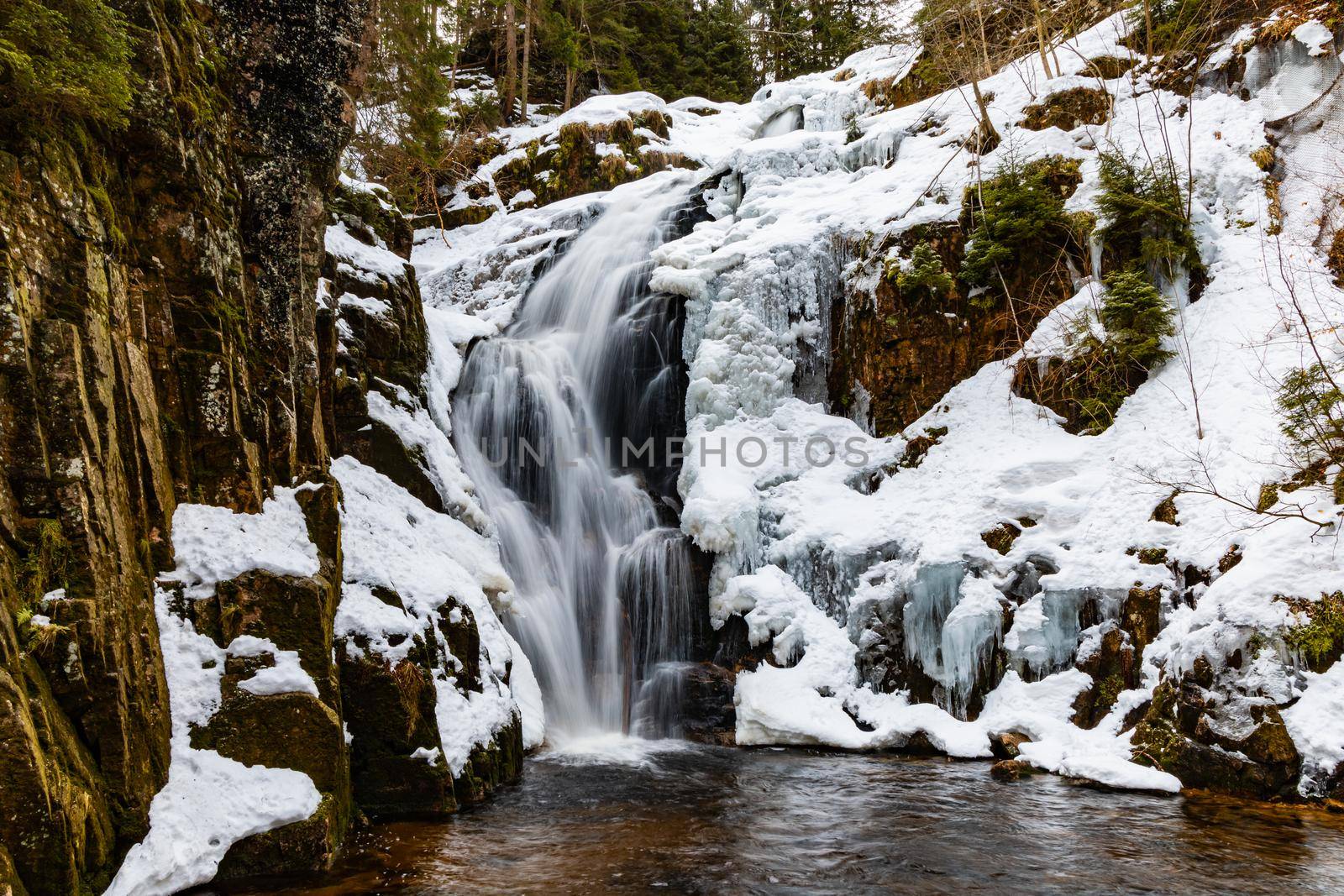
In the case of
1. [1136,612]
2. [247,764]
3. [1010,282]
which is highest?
[1010,282]

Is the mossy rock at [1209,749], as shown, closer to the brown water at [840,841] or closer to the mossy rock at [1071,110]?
the brown water at [840,841]

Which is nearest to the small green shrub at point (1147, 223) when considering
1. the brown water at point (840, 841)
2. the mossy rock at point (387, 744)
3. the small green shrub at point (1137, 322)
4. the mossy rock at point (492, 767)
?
the small green shrub at point (1137, 322)

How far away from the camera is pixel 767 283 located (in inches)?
452

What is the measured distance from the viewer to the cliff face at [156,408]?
3.46 metres

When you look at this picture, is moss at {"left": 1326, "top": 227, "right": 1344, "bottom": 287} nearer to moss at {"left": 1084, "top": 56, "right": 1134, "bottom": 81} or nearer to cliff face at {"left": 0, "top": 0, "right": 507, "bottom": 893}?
moss at {"left": 1084, "top": 56, "right": 1134, "bottom": 81}

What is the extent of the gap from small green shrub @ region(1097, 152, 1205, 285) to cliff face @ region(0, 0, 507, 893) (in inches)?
348

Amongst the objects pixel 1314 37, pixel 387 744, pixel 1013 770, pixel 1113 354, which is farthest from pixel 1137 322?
pixel 387 744

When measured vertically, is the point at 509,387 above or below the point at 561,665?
above

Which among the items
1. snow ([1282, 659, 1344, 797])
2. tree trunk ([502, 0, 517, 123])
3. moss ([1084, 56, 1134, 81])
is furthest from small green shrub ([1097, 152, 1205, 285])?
tree trunk ([502, 0, 517, 123])

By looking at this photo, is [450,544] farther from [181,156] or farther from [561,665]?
[181,156]

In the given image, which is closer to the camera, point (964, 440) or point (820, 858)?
point (820, 858)

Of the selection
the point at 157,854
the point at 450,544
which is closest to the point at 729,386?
the point at 450,544

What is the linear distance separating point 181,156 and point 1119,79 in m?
12.6

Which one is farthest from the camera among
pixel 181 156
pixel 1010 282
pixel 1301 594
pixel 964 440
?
pixel 1010 282
